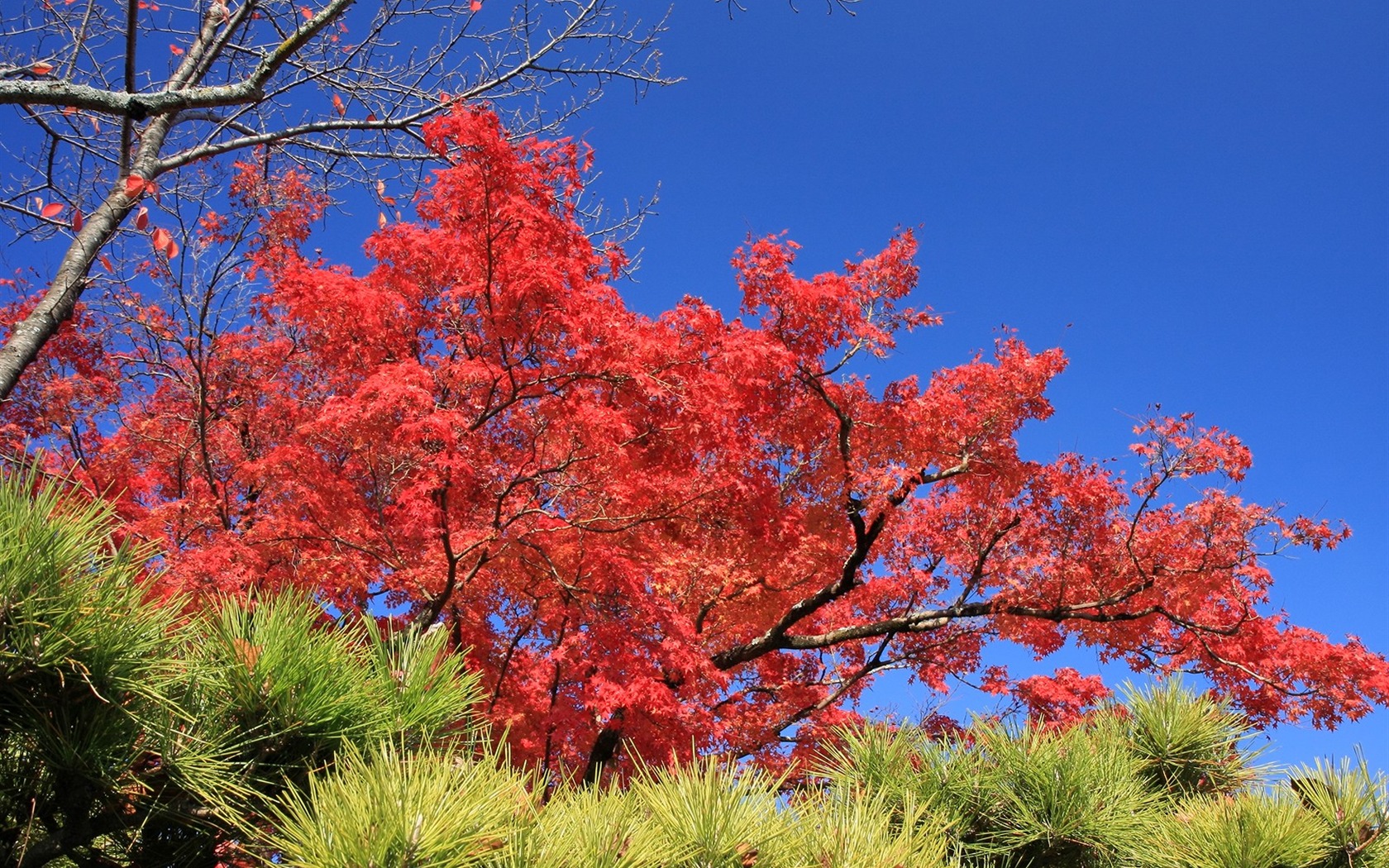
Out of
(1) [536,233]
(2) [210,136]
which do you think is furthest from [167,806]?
(1) [536,233]

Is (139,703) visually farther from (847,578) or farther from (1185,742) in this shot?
(847,578)

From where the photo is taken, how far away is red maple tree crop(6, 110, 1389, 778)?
8.00 metres

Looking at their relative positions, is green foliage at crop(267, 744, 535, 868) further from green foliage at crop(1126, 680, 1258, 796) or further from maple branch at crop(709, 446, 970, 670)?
maple branch at crop(709, 446, 970, 670)

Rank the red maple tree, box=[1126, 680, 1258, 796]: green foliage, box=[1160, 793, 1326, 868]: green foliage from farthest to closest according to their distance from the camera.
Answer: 1. the red maple tree
2. box=[1126, 680, 1258, 796]: green foliage
3. box=[1160, 793, 1326, 868]: green foliage

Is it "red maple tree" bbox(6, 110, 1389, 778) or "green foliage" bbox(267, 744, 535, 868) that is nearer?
"green foliage" bbox(267, 744, 535, 868)

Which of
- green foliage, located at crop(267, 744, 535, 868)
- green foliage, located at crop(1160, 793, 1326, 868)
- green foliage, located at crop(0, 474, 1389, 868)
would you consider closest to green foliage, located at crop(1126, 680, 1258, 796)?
green foliage, located at crop(1160, 793, 1326, 868)

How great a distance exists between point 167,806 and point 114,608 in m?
0.70

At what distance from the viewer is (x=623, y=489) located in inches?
329

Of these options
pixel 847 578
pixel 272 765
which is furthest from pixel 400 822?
pixel 847 578

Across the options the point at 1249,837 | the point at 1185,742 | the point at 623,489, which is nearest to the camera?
the point at 1249,837

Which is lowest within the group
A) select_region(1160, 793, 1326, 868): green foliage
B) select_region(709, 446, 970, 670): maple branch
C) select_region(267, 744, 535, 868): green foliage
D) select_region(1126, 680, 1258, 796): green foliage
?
select_region(267, 744, 535, 868): green foliage

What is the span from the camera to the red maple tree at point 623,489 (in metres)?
8.00

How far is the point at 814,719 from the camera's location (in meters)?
11.0

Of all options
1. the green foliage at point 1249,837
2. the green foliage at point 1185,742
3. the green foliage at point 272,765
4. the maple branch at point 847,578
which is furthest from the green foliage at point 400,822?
the maple branch at point 847,578
